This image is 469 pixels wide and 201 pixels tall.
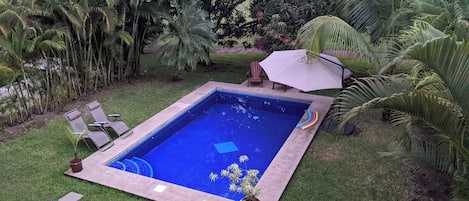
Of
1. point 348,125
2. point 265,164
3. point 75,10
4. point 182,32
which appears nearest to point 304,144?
point 265,164

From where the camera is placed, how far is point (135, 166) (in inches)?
313

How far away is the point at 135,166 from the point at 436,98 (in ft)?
19.9

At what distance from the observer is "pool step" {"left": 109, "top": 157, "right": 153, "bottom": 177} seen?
7.76m

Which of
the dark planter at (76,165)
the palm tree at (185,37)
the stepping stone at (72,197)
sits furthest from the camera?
the palm tree at (185,37)

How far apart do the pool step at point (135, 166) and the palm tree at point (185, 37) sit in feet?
15.7

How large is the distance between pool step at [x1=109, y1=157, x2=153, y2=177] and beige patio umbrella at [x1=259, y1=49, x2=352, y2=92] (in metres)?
3.70

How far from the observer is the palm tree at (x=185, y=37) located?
39.8ft

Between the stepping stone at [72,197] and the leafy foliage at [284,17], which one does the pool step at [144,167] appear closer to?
the stepping stone at [72,197]

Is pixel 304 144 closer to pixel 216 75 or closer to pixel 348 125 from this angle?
pixel 348 125

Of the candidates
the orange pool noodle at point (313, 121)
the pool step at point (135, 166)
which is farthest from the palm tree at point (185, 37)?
the pool step at point (135, 166)

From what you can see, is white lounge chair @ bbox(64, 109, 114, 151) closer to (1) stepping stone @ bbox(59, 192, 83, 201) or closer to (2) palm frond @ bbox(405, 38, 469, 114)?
(1) stepping stone @ bbox(59, 192, 83, 201)

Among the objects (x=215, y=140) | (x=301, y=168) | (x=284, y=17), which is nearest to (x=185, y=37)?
(x=284, y=17)

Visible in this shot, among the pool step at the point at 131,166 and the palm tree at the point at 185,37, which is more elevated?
the palm tree at the point at 185,37

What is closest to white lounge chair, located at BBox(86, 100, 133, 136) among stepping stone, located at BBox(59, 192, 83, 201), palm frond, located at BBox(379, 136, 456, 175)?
stepping stone, located at BBox(59, 192, 83, 201)
